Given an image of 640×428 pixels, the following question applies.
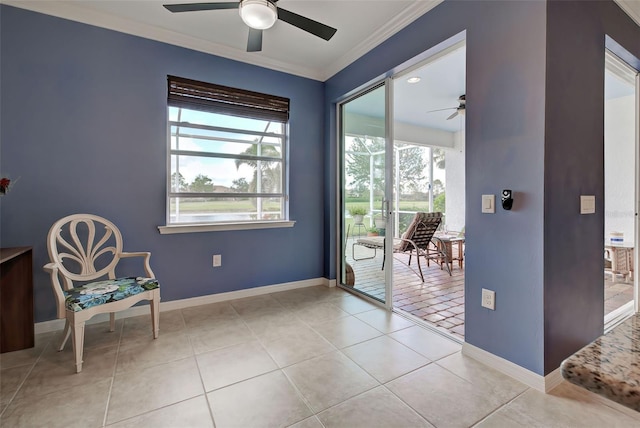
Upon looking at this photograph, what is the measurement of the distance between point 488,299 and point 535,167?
34.7 inches

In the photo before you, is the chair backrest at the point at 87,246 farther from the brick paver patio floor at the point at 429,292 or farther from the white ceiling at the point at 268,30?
the brick paver patio floor at the point at 429,292

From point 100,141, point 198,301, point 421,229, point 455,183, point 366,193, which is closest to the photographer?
point 100,141

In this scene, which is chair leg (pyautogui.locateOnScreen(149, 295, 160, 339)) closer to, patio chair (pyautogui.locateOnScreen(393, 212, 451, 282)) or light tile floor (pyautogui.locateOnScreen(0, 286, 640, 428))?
light tile floor (pyautogui.locateOnScreen(0, 286, 640, 428))

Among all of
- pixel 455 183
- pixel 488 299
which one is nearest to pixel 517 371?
pixel 488 299

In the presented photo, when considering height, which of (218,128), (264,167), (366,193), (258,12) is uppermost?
(258,12)

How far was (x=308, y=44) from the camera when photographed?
9.84 ft

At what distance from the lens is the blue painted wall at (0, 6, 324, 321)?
2.33 metres

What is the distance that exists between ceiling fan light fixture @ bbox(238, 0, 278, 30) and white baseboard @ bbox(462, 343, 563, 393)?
263 centimetres

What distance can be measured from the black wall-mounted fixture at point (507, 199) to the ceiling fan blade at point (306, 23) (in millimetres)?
1578

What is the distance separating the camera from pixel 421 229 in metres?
4.15

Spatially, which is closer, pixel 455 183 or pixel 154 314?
pixel 154 314

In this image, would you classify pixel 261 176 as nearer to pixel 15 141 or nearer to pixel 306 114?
pixel 306 114

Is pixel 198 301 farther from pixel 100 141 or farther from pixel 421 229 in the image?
pixel 421 229

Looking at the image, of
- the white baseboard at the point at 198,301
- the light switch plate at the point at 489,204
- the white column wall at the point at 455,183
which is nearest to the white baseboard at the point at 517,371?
the light switch plate at the point at 489,204
